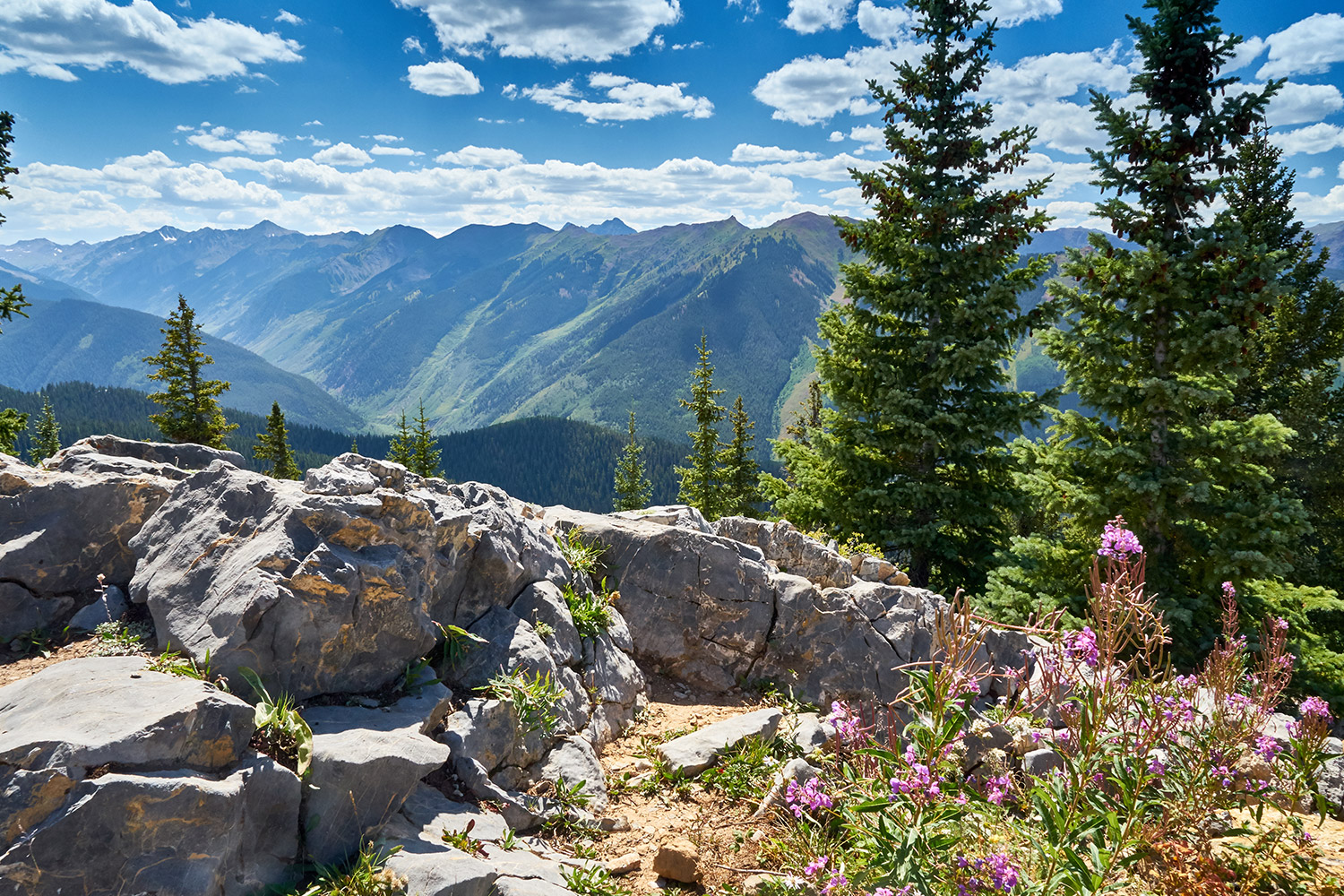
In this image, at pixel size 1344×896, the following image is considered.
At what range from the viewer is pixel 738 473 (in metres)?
38.4

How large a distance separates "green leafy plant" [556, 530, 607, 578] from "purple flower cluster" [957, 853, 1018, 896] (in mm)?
6734

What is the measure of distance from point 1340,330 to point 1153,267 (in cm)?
1475

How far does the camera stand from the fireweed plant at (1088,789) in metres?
3.77

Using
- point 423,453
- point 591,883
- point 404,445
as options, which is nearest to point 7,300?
point 591,883

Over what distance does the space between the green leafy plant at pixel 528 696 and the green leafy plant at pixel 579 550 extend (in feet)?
8.79

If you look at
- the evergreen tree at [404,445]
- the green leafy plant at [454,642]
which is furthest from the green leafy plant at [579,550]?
the evergreen tree at [404,445]

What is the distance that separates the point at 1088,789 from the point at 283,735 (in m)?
6.17

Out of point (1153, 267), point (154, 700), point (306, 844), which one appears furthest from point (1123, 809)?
point (1153, 267)

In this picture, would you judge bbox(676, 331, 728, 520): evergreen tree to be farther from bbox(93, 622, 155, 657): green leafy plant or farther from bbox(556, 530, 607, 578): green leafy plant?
bbox(93, 622, 155, 657): green leafy plant

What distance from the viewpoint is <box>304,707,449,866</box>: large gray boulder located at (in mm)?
5191

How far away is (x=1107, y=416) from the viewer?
1522 centimetres

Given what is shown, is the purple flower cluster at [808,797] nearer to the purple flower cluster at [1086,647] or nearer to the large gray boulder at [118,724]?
the purple flower cluster at [1086,647]

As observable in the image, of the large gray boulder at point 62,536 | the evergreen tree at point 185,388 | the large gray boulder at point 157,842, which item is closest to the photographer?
the large gray boulder at point 157,842

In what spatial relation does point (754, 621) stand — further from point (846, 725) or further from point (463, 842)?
point (463, 842)
